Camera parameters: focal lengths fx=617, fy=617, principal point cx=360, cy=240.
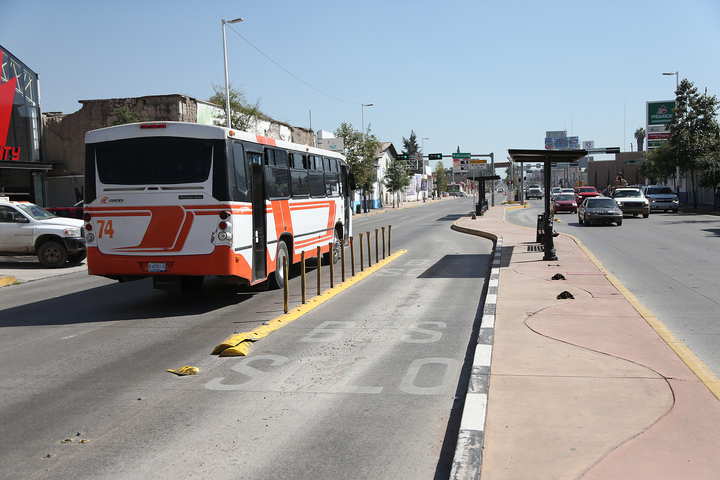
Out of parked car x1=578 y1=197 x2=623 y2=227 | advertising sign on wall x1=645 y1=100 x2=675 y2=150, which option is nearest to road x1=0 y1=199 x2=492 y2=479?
Answer: parked car x1=578 y1=197 x2=623 y2=227

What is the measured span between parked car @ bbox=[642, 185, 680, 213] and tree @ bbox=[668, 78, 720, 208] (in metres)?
3.66

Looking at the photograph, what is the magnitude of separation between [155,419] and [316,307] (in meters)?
5.31

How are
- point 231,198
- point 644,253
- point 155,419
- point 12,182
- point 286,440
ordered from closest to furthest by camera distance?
point 286,440 → point 155,419 → point 231,198 → point 644,253 → point 12,182

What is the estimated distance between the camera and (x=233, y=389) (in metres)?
6.07

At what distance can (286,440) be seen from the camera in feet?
15.7

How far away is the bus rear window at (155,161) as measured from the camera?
9852 millimetres

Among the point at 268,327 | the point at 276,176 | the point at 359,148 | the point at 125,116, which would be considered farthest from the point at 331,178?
the point at 359,148

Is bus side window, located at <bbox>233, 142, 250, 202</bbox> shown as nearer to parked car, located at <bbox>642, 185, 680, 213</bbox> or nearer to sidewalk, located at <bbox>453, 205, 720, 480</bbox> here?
sidewalk, located at <bbox>453, 205, 720, 480</bbox>

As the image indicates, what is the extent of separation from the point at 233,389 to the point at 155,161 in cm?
515

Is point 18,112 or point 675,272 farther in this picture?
point 18,112

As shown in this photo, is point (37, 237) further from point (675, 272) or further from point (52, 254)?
point (675, 272)

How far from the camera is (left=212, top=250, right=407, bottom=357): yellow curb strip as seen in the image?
24.4ft

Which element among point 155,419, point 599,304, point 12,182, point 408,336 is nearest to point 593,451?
point 155,419

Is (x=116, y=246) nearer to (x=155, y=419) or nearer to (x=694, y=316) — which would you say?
(x=155, y=419)
